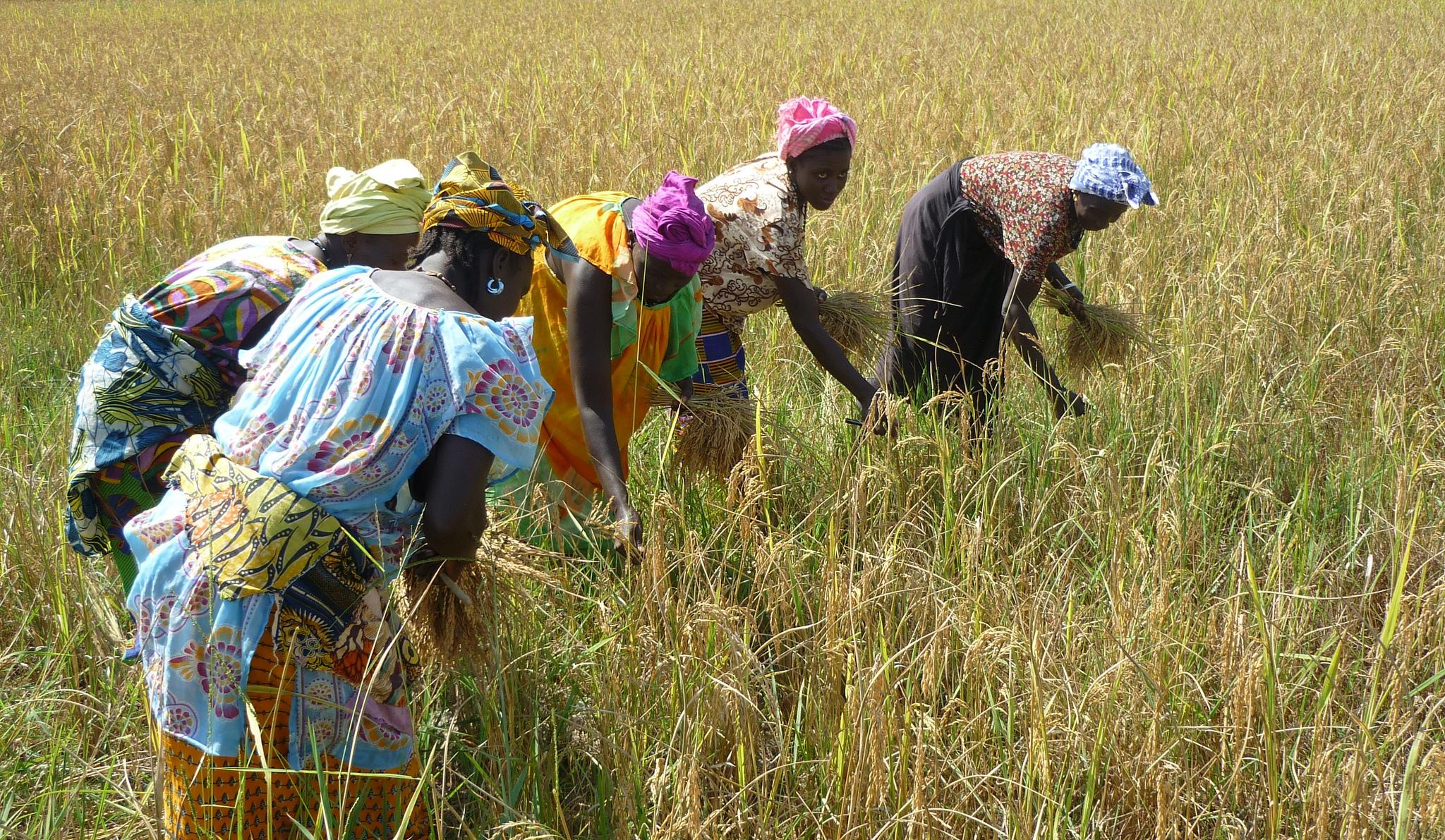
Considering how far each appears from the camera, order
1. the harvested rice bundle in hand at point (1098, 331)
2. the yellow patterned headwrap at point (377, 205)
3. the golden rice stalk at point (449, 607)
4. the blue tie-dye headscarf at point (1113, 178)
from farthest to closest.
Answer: the harvested rice bundle in hand at point (1098, 331) < the blue tie-dye headscarf at point (1113, 178) < the yellow patterned headwrap at point (377, 205) < the golden rice stalk at point (449, 607)

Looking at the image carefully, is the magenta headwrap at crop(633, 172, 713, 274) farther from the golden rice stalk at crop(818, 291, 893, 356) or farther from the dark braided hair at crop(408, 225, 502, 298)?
the golden rice stalk at crop(818, 291, 893, 356)

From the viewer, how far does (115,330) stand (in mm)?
1968

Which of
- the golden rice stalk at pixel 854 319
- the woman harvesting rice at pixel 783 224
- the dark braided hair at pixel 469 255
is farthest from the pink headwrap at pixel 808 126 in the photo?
the dark braided hair at pixel 469 255

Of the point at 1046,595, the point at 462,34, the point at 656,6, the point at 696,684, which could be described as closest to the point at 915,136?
the point at 1046,595

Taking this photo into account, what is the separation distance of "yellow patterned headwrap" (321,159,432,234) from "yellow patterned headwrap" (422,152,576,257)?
49 cm

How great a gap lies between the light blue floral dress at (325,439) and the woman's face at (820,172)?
4.40ft

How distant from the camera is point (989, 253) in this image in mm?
3455

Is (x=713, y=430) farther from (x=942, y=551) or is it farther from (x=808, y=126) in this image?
(x=808, y=126)

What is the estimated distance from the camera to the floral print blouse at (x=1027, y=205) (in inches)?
118

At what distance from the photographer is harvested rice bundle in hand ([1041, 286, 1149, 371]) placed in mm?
3361

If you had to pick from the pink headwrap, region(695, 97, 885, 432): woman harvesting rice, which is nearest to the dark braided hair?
region(695, 97, 885, 432): woman harvesting rice

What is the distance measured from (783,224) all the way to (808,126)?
9.7 inches

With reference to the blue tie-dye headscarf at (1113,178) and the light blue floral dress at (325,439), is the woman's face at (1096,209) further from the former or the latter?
the light blue floral dress at (325,439)

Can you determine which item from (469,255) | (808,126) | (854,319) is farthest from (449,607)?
(854,319)
